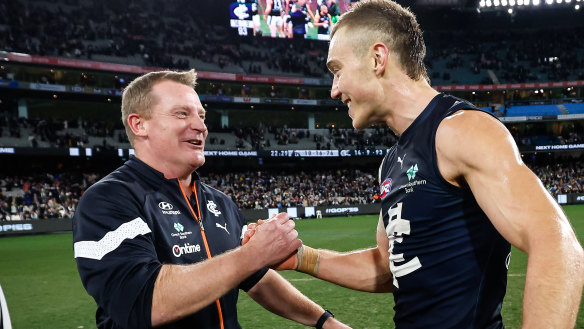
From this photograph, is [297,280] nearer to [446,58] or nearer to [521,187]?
[521,187]

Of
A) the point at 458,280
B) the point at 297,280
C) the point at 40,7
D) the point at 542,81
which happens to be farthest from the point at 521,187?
the point at 542,81

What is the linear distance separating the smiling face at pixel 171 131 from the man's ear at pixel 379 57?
1.18 m

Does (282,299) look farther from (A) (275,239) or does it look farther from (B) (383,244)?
(A) (275,239)

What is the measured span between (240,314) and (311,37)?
48996 millimetres

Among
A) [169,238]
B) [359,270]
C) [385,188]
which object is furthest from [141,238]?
[359,270]

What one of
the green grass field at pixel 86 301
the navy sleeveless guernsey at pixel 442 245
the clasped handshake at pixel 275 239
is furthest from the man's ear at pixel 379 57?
the green grass field at pixel 86 301

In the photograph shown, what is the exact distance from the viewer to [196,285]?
6.73ft

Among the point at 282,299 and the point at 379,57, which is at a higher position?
the point at 379,57

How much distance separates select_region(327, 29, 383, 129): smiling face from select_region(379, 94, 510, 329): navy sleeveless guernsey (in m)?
0.34

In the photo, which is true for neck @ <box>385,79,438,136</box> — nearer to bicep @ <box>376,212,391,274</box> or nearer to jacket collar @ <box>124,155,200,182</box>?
bicep @ <box>376,212,391,274</box>

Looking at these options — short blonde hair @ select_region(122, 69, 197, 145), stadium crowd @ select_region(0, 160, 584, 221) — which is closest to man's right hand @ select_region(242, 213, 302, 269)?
short blonde hair @ select_region(122, 69, 197, 145)

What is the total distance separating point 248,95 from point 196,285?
47.5 meters

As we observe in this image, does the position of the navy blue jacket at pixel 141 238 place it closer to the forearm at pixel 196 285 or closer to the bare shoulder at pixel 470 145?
the forearm at pixel 196 285

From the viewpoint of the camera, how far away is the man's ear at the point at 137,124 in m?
2.84
